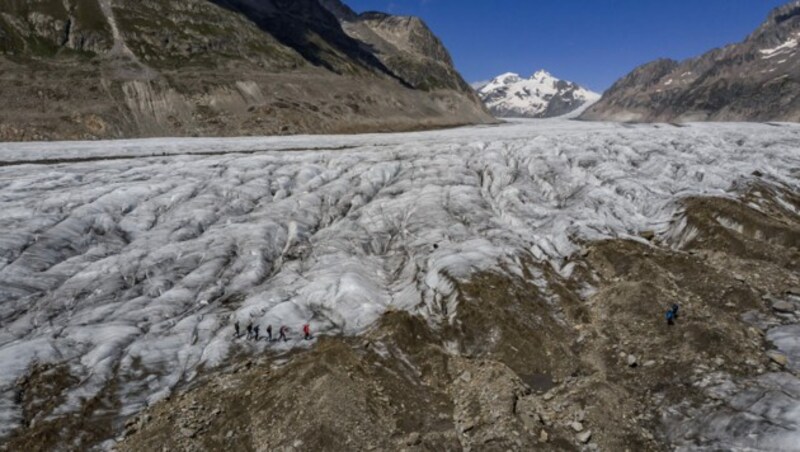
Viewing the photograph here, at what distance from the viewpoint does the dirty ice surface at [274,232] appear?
25.7m

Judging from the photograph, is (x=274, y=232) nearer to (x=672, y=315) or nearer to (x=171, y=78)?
(x=672, y=315)

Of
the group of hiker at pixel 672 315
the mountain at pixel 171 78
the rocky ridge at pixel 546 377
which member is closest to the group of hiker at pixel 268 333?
the rocky ridge at pixel 546 377

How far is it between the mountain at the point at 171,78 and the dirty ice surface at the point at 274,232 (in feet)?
131

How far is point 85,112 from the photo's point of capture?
307ft

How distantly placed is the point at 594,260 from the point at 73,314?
33.5 meters

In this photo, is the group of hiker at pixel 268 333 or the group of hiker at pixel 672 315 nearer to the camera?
the group of hiker at pixel 672 315

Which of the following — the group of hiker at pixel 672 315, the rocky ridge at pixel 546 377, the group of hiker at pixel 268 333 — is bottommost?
the group of hiker at pixel 268 333

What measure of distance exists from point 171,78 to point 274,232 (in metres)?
94.6

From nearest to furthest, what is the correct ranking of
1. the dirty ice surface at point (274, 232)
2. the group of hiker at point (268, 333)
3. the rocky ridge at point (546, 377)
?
1. the rocky ridge at point (546, 377)
2. the dirty ice surface at point (274, 232)
3. the group of hiker at point (268, 333)

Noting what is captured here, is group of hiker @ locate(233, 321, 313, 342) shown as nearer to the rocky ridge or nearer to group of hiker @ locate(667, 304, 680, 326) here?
the rocky ridge

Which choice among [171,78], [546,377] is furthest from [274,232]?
[171,78]

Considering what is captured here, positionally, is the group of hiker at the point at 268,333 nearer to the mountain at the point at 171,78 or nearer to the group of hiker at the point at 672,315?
the group of hiker at the point at 672,315

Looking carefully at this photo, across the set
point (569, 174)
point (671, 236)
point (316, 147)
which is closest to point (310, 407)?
point (671, 236)

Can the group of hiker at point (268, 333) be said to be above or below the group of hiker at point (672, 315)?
below
